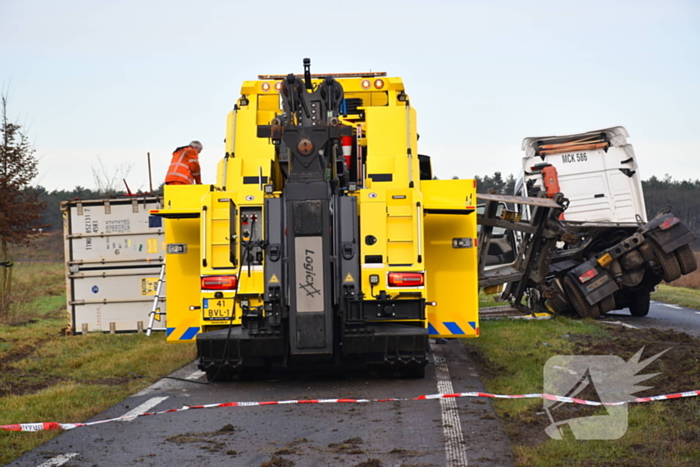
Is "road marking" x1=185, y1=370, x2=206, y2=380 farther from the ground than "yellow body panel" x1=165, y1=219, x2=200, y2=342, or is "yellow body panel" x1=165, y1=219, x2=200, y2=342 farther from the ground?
"yellow body panel" x1=165, y1=219, x2=200, y2=342

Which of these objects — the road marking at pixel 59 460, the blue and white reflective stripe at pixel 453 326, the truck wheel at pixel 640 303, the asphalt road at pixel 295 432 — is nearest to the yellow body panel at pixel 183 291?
the asphalt road at pixel 295 432

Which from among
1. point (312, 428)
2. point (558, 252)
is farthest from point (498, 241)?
point (312, 428)

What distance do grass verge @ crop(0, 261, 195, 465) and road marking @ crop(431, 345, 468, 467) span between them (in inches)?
122

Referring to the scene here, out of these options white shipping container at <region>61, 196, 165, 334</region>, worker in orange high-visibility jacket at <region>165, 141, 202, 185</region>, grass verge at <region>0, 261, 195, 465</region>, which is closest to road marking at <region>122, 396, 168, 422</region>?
grass verge at <region>0, 261, 195, 465</region>

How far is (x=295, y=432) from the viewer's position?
258 inches

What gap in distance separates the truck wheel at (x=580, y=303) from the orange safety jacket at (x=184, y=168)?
7573 mm

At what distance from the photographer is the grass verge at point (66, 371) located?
7542 mm

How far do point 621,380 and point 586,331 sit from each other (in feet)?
16.7

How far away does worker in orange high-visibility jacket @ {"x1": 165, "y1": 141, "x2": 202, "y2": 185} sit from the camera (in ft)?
38.5

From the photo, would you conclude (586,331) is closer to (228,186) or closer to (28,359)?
(228,186)

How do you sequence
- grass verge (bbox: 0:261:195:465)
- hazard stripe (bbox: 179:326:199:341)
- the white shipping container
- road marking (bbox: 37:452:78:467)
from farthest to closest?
the white shipping container, hazard stripe (bbox: 179:326:199:341), grass verge (bbox: 0:261:195:465), road marking (bbox: 37:452:78:467)

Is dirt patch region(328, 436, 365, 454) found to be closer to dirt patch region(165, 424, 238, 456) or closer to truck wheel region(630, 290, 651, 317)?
dirt patch region(165, 424, 238, 456)

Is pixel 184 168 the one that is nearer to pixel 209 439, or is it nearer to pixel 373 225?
pixel 373 225

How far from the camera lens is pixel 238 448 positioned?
6020 millimetres
